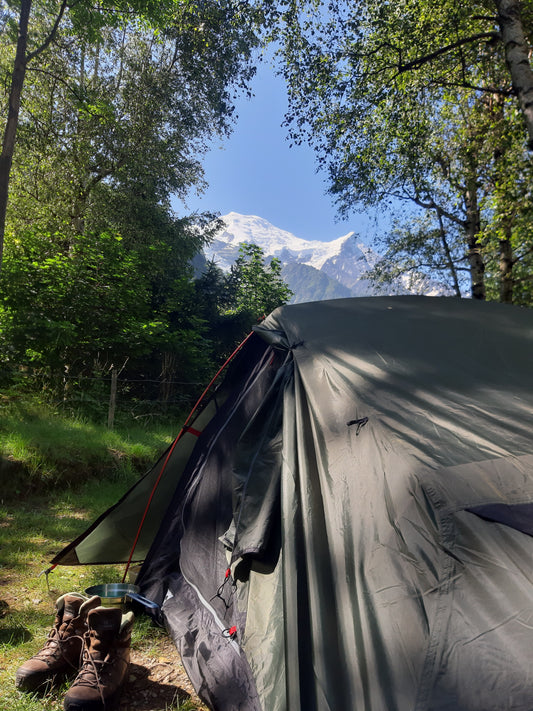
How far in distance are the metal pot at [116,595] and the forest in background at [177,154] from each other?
4607mm

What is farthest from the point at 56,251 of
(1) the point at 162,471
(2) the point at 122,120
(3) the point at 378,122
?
(1) the point at 162,471

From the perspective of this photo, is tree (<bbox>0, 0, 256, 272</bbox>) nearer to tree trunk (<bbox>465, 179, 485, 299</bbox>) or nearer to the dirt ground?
tree trunk (<bbox>465, 179, 485, 299</bbox>)

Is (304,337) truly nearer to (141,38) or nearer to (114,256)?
(114,256)

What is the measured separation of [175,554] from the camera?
3.06 meters

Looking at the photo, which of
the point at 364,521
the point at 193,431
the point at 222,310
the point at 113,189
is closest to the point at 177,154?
the point at 113,189

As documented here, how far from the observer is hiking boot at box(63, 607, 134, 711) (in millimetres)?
1896

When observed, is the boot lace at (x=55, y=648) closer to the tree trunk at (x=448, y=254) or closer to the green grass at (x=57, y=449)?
the green grass at (x=57, y=449)

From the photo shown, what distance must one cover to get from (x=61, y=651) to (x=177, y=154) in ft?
43.6

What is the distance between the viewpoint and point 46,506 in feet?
16.1

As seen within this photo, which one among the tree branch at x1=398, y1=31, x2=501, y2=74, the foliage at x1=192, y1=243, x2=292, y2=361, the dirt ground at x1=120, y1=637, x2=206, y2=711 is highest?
the tree branch at x1=398, y1=31, x2=501, y2=74

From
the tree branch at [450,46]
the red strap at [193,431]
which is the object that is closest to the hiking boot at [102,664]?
the red strap at [193,431]

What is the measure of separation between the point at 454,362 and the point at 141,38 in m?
15.4

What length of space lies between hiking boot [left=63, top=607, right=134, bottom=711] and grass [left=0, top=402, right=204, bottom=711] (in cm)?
20

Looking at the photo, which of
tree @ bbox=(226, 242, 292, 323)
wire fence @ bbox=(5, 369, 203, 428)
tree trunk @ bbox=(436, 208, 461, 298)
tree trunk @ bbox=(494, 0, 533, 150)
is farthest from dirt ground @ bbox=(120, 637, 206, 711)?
tree @ bbox=(226, 242, 292, 323)
